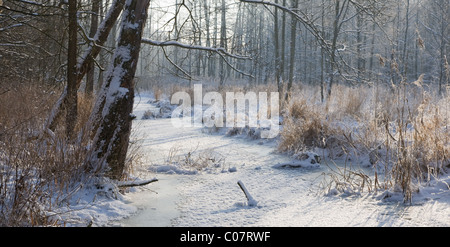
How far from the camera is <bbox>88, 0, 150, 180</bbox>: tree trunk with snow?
3.13m

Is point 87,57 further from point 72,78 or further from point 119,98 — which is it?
point 119,98

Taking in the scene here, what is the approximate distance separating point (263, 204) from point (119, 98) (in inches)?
68.3

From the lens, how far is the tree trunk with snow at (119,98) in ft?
10.3

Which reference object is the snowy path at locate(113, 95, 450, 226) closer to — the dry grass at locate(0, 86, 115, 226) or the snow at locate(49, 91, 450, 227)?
the snow at locate(49, 91, 450, 227)

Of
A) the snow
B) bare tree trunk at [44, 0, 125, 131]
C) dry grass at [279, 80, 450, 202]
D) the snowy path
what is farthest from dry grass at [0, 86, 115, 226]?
dry grass at [279, 80, 450, 202]

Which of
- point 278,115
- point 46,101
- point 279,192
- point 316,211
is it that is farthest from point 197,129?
point 316,211

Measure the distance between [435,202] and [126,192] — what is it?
295 cm

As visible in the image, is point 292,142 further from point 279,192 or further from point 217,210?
point 217,210

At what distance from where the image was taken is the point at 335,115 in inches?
299

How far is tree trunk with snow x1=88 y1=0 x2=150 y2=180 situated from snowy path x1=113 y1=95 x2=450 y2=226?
501 mm

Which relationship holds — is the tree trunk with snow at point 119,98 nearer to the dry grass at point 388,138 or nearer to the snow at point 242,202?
the snow at point 242,202

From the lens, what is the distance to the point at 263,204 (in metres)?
3.14

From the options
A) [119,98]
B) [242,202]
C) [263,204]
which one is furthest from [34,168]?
[263,204]
